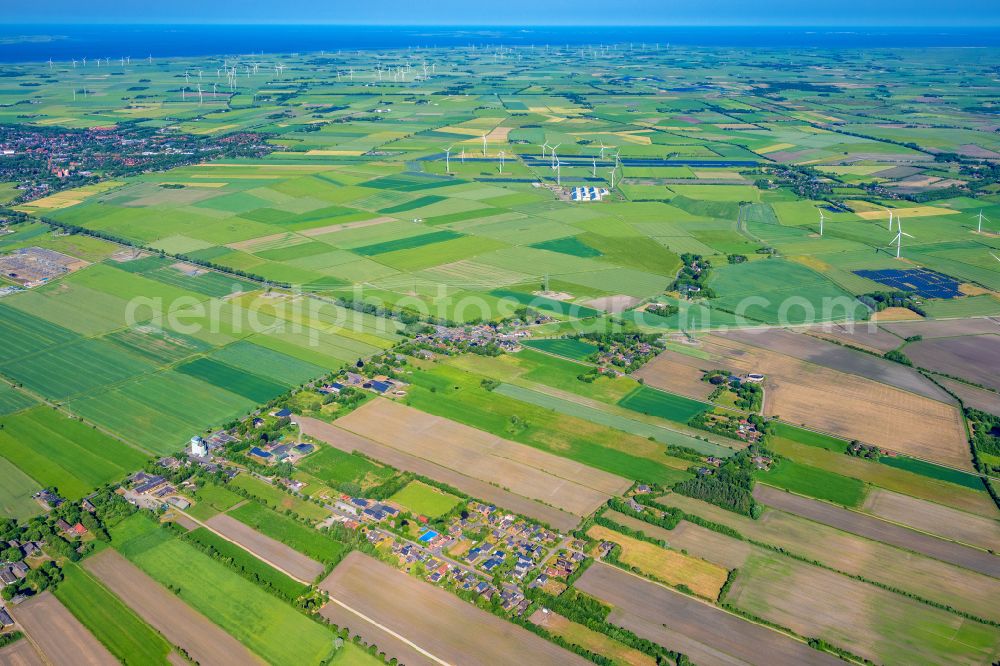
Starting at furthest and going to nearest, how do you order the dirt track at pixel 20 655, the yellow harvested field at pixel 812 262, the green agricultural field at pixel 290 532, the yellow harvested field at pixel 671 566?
the yellow harvested field at pixel 812 262 → the green agricultural field at pixel 290 532 → the yellow harvested field at pixel 671 566 → the dirt track at pixel 20 655

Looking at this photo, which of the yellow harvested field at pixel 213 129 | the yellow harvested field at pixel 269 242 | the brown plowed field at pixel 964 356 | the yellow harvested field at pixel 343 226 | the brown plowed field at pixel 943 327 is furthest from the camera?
the yellow harvested field at pixel 213 129

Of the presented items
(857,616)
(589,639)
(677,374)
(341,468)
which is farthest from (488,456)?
(857,616)

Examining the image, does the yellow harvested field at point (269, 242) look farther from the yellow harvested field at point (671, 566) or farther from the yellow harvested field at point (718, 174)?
the yellow harvested field at point (718, 174)

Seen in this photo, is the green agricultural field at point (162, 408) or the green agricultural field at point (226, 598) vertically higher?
the green agricultural field at point (162, 408)

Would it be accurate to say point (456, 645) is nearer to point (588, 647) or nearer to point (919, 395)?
point (588, 647)

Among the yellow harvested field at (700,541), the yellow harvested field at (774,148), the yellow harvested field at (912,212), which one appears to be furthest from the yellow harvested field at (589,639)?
the yellow harvested field at (774,148)

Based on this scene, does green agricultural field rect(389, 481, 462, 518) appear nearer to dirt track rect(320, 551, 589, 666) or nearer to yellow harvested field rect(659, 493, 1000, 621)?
dirt track rect(320, 551, 589, 666)
